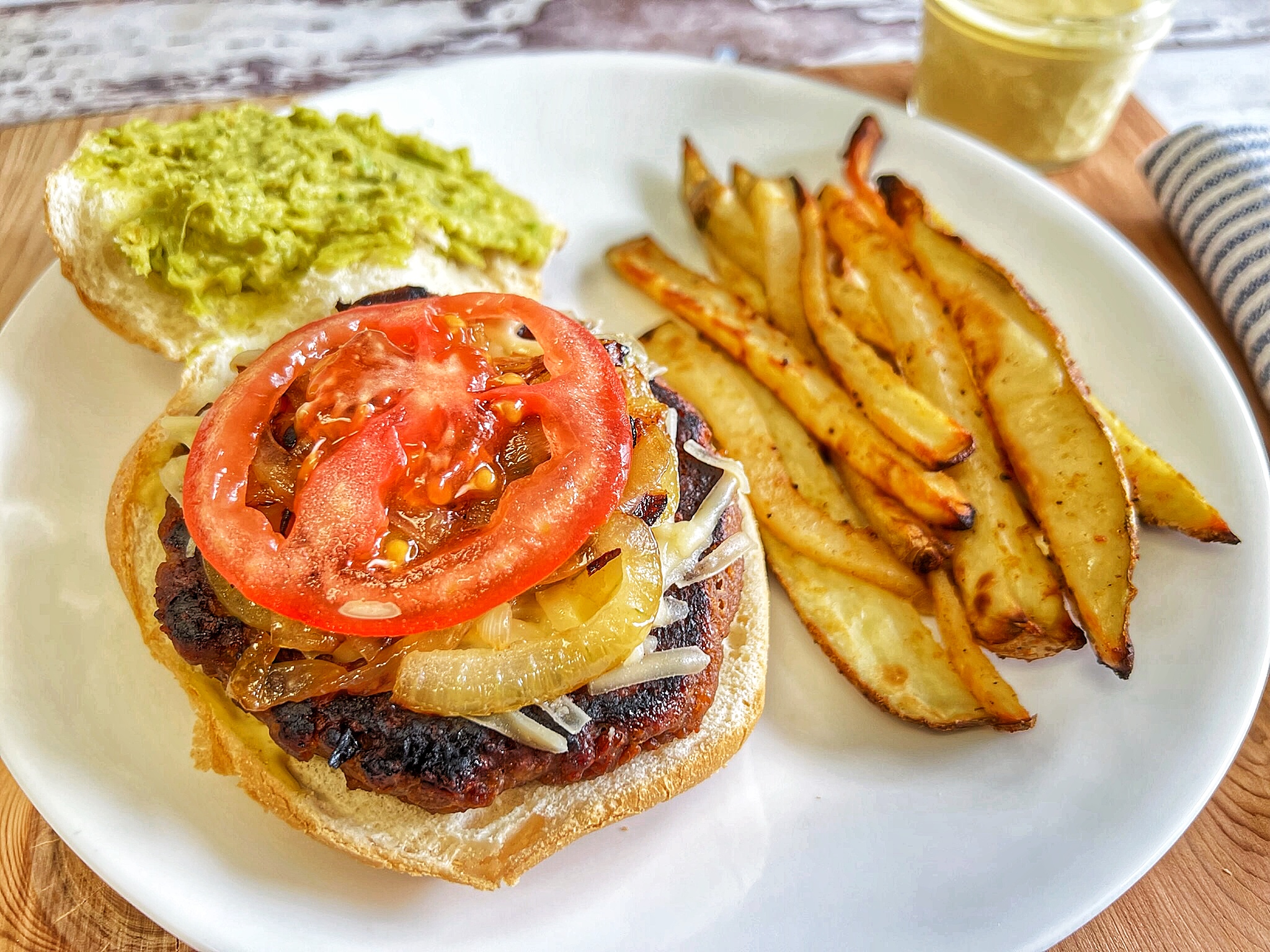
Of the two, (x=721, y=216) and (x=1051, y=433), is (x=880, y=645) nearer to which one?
(x=1051, y=433)

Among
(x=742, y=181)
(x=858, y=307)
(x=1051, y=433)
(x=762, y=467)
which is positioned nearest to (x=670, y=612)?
(x=762, y=467)

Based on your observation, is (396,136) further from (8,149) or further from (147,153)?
(8,149)

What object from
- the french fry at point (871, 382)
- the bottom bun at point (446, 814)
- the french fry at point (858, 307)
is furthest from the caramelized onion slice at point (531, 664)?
the french fry at point (858, 307)

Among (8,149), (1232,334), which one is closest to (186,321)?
(8,149)

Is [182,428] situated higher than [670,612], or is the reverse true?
[182,428]

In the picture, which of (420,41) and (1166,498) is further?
(420,41)

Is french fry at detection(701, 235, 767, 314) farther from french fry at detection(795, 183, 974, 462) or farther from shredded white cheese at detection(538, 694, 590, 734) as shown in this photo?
shredded white cheese at detection(538, 694, 590, 734)

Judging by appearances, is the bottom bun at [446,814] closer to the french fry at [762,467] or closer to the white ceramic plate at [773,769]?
the white ceramic plate at [773,769]

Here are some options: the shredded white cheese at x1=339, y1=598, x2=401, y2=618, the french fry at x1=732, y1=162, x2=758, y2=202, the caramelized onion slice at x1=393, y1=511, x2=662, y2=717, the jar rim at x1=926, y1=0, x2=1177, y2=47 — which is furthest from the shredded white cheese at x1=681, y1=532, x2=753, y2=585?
the jar rim at x1=926, y1=0, x2=1177, y2=47
